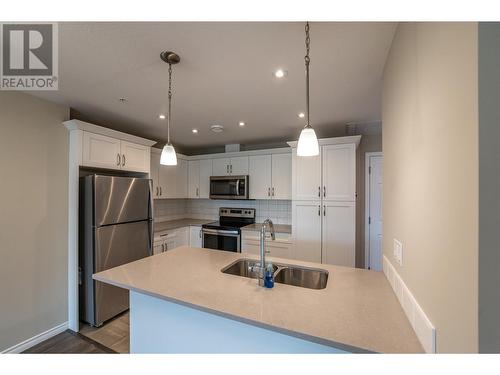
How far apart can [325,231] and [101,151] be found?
9.64 feet

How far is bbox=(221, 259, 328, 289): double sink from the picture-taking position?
1583 mm

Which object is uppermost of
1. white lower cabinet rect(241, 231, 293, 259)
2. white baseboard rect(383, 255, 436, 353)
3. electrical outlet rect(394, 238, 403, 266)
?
electrical outlet rect(394, 238, 403, 266)

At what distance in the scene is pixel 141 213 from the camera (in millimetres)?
2752

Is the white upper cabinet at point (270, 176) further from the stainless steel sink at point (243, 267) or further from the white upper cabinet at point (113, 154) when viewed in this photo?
the stainless steel sink at point (243, 267)

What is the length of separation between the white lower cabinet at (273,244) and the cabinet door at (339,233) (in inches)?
20.1

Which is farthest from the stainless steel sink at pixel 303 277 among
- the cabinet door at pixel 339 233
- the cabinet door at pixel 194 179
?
the cabinet door at pixel 194 179

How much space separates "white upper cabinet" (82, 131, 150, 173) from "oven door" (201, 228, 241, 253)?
4.63ft

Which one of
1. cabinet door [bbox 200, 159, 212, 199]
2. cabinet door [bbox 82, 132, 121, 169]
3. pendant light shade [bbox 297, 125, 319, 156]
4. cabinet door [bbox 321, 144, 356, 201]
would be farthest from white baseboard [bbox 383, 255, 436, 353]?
cabinet door [bbox 200, 159, 212, 199]

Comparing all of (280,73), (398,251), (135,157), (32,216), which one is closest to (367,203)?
(398,251)

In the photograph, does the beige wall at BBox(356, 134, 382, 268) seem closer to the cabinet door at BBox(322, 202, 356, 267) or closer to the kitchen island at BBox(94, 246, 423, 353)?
the cabinet door at BBox(322, 202, 356, 267)
